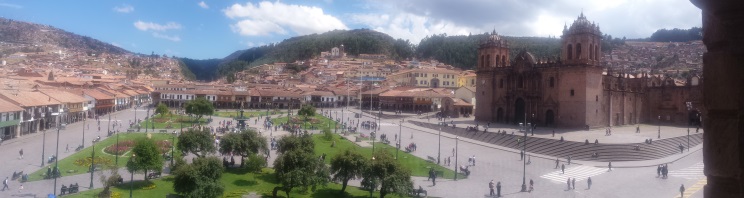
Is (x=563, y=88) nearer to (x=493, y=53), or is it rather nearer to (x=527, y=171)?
(x=493, y=53)

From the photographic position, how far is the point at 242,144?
25.0 metres

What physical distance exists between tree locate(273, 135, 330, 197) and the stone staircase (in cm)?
1639

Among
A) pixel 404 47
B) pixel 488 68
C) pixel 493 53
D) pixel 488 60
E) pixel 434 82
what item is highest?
pixel 404 47

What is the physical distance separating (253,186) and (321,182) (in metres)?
3.70

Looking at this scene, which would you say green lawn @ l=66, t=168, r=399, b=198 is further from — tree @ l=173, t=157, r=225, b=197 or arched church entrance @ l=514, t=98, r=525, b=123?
arched church entrance @ l=514, t=98, r=525, b=123

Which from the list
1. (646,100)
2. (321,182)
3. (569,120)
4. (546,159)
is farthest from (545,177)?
(646,100)

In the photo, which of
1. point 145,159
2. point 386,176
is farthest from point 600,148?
point 145,159

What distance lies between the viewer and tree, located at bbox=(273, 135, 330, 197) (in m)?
18.2

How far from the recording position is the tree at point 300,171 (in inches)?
717

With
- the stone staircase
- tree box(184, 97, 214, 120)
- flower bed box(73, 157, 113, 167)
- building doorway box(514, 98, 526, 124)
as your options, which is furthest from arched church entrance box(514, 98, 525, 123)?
flower bed box(73, 157, 113, 167)

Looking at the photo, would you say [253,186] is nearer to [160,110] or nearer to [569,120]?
[569,120]

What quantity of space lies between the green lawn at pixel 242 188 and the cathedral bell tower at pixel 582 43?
82.4ft

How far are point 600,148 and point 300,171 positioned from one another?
19.0m

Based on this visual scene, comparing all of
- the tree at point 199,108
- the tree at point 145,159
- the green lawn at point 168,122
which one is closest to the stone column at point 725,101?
the tree at point 145,159
